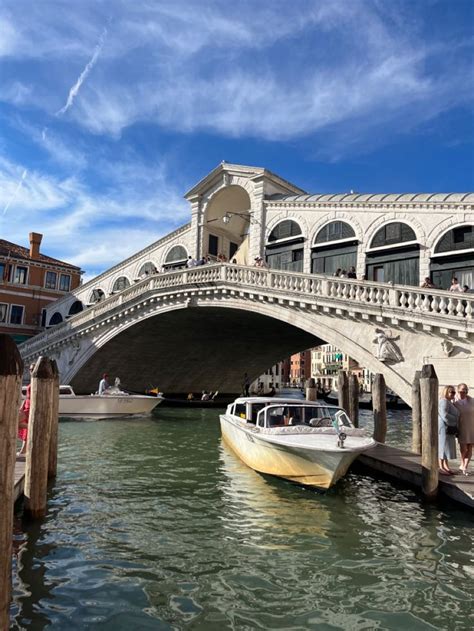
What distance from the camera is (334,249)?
18984mm

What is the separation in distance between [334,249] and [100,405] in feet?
33.5

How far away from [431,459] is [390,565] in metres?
2.70

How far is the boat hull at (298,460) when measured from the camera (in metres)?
7.64

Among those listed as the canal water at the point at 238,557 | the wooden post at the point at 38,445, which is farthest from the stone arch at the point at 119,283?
the wooden post at the point at 38,445

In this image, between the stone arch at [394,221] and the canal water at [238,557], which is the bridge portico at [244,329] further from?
the canal water at [238,557]

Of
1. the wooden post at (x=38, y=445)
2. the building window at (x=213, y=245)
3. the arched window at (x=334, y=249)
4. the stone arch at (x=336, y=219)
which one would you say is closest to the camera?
the wooden post at (x=38, y=445)

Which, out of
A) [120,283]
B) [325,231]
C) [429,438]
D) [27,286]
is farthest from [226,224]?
[429,438]

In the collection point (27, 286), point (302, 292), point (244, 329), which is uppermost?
point (27, 286)

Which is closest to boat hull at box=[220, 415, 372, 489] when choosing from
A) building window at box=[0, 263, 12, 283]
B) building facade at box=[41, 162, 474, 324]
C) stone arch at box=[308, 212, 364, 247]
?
building facade at box=[41, 162, 474, 324]

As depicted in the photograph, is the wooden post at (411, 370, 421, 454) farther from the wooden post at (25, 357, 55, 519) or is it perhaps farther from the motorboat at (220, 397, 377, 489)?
the wooden post at (25, 357, 55, 519)

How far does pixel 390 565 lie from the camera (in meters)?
5.22

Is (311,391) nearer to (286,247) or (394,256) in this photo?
(394,256)

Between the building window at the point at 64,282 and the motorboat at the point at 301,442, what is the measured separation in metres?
27.6

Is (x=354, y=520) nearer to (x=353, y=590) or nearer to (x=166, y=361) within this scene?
(x=353, y=590)
